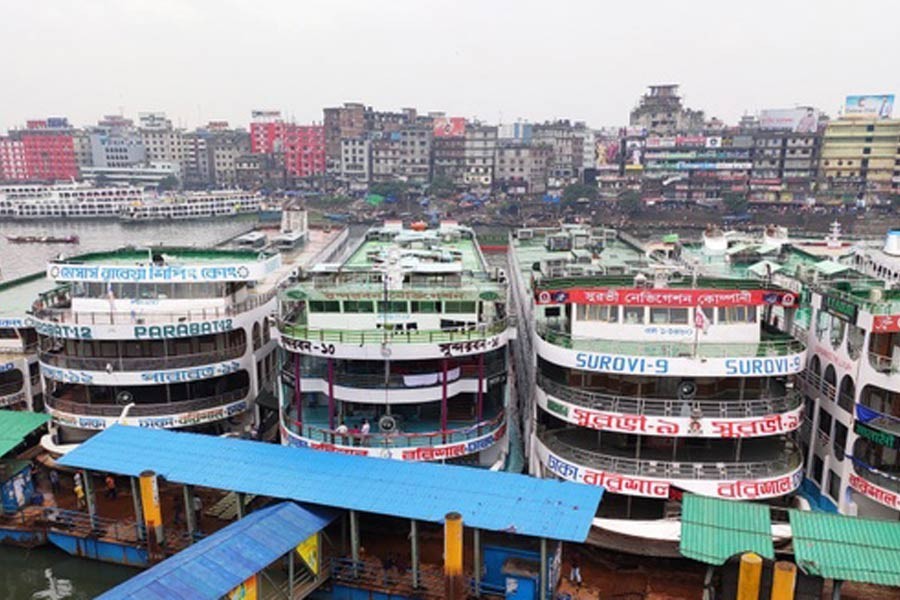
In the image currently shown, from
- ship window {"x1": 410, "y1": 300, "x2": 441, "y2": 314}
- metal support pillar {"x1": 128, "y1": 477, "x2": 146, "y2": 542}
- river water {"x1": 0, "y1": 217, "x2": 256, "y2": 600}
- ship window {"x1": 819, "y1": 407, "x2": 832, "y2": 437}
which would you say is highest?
ship window {"x1": 410, "y1": 300, "x2": 441, "y2": 314}

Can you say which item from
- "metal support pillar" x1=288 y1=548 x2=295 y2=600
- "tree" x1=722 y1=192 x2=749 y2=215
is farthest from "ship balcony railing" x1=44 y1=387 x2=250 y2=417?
"tree" x1=722 y1=192 x2=749 y2=215

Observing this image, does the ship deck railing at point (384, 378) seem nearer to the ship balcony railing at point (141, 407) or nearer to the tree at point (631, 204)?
the ship balcony railing at point (141, 407)

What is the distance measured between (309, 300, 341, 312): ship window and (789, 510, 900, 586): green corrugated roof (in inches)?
758

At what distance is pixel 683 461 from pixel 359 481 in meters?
12.1

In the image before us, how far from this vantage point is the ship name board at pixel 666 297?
89.4 feet

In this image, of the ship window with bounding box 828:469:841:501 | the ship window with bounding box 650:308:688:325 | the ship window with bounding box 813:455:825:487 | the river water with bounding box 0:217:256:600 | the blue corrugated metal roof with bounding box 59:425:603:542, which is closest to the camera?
the blue corrugated metal roof with bounding box 59:425:603:542

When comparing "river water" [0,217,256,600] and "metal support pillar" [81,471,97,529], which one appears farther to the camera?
"metal support pillar" [81,471,97,529]

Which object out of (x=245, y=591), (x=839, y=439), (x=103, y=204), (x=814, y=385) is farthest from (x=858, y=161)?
(x=103, y=204)

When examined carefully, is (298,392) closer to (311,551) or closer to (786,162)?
(311,551)

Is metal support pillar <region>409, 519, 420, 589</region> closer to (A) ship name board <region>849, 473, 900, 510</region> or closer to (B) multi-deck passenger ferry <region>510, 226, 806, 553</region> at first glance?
(B) multi-deck passenger ferry <region>510, 226, 806, 553</region>

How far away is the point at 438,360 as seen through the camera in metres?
30.6

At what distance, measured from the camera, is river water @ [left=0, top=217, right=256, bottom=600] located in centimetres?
2634

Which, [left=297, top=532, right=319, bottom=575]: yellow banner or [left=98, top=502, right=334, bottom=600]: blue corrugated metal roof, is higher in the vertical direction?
[left=98, top=502, right=334, bottom=600]: blue corrugated metal roof

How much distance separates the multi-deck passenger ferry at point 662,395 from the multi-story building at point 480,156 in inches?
5758
